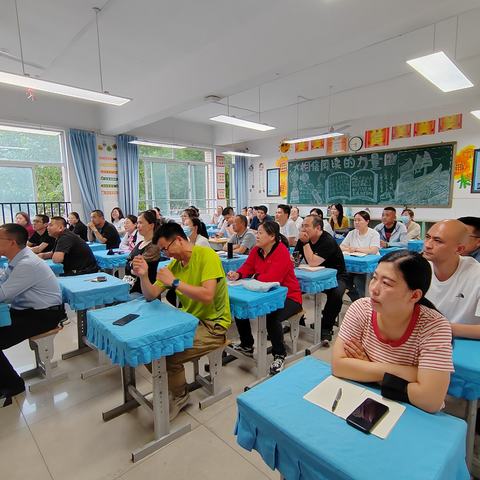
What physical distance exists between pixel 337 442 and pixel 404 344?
1.46 feet

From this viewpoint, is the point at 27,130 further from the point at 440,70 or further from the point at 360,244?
the point at 440,70

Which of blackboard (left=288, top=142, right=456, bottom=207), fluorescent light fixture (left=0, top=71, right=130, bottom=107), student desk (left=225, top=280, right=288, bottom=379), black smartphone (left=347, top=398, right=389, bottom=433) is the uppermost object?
fluorescent light fixture (left=0, top=71, right=130, bottom=107)

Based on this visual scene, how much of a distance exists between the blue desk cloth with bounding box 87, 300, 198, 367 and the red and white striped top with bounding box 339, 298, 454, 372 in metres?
0.88

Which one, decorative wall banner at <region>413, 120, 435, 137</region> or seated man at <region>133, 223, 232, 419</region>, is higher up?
decorative wall banner at <region>413, 120, 435, 137</region>

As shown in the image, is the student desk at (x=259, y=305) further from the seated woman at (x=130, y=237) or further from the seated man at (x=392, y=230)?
the seated man at (x=392, y=230)

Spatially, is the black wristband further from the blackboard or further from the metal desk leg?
the blackboard

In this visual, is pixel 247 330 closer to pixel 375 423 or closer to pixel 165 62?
pixel 375 423

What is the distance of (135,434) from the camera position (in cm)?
189

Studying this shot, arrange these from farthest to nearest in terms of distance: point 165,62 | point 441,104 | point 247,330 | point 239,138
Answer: point 239,138
point 441,104
point 165,62
point 247,330

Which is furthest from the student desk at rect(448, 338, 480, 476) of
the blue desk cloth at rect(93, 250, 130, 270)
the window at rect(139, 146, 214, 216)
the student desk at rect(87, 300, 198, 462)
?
the window at rect(139, 146, 214, 216)

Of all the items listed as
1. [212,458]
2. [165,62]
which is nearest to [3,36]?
[165,62]

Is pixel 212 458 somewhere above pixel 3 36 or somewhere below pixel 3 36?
below

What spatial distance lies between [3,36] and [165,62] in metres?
2.11

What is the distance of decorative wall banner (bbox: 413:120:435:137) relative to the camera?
6418 millimetres
